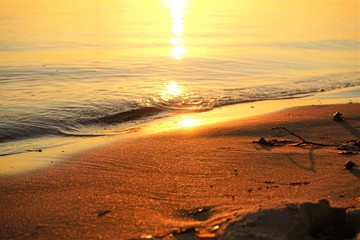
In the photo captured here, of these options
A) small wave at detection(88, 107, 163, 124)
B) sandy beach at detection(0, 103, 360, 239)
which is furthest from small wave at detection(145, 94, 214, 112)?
sandy beach at detection(0, 103, 360, 239)

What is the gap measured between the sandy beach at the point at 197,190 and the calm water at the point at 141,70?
2.17 metres

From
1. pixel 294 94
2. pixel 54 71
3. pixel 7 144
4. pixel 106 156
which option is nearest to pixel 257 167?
pixel 106 156

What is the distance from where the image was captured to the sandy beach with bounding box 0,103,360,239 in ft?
12.1

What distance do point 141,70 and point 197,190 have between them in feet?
32.0

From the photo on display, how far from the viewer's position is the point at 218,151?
6.29m

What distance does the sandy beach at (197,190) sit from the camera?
3.70m

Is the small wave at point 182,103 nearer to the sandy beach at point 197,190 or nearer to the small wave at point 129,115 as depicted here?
the small wave at point 129,115

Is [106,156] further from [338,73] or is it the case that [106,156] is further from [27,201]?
[338,73]

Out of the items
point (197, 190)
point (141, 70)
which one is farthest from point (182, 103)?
point (197, 190)

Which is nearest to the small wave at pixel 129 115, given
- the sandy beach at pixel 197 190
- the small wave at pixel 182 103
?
the small wave at pixel 182 103

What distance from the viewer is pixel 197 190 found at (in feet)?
15.7

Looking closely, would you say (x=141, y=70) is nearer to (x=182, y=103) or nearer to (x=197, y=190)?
(x=182, y=103)

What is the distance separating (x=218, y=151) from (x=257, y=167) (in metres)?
0.83

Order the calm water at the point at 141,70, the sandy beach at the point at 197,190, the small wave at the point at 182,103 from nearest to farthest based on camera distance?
the sandy beach at the point at 197,190
the calm water at the point at 141,70
the small wave at the point at 182,103
